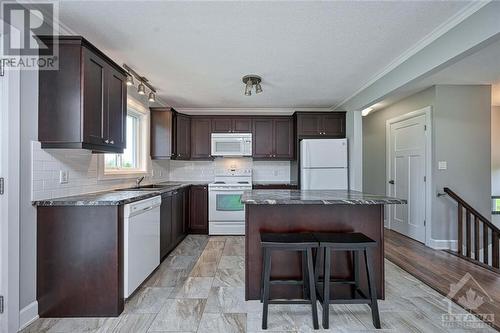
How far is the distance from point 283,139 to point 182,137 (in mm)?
1908

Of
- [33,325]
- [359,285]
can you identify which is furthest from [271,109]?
[33,325]

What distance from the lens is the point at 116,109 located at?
2.49 m

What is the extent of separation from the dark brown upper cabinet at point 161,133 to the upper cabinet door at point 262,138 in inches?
60.6

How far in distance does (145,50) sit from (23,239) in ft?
6.36

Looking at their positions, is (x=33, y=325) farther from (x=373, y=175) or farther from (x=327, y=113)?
(x=373, y=175)

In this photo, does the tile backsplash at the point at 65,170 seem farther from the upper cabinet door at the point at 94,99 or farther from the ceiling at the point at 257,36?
the ceiling at the point at 257,36

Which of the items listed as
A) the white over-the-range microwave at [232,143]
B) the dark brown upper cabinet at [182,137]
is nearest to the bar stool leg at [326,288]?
the white over-the-range microwave at [232,143]

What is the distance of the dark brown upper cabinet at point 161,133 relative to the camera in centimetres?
431

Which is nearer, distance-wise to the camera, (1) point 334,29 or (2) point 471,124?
(1) point 334,29

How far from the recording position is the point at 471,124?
3781mm

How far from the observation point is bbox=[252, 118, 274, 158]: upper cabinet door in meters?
4.87

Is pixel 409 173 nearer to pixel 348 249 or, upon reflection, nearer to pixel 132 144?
pixel 348 249

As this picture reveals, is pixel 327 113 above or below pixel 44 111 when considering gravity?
above

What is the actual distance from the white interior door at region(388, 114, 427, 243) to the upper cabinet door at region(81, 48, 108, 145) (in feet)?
14.4
